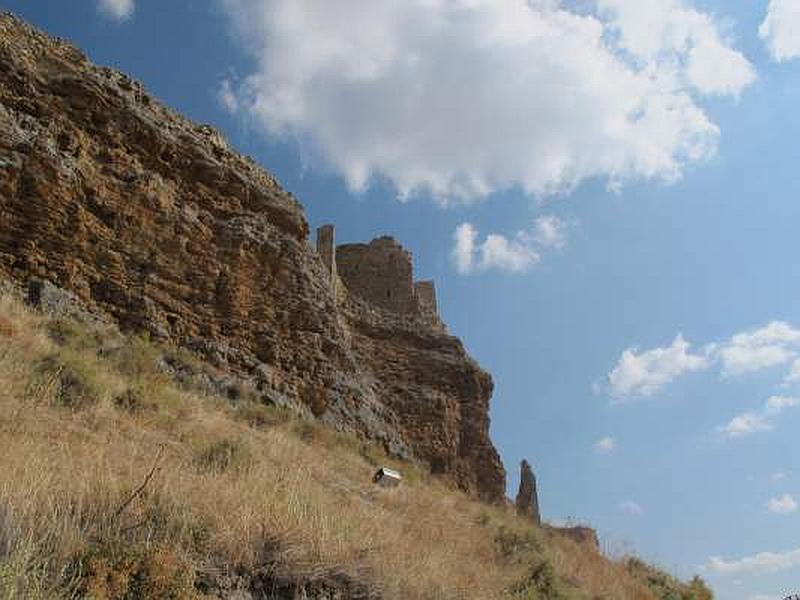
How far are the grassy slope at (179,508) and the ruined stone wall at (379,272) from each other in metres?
16.2

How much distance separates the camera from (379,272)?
2803 centimetres

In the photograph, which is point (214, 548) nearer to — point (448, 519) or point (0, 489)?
point (0, 489)

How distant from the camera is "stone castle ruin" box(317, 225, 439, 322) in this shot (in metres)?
27.4

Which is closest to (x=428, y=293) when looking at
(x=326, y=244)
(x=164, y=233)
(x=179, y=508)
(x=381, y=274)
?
(x=381, y=274)

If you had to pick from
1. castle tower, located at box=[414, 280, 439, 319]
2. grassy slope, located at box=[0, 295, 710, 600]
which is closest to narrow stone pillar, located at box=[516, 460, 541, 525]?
castle tower, located at box=[414, 280, 439, 319]

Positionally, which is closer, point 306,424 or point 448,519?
point 448,519

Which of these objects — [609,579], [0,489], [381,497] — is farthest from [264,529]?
[609,579]

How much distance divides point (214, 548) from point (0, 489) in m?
1.16

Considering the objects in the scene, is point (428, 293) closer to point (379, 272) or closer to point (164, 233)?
point (379, 272)

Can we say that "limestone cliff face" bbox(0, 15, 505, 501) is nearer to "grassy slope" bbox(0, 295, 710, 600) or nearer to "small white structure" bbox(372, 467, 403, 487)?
"grassy slope" bbox(0, 295, 710, 600)

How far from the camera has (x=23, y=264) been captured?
10.8 metres

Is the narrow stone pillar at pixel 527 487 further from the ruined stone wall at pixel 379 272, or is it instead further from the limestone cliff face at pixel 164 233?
the limestone cliff face at pixel 164 233

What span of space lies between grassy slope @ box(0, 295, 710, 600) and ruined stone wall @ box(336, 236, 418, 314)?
1624 cm

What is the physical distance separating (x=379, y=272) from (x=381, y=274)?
111 mm
